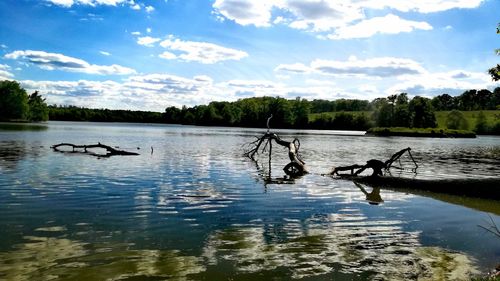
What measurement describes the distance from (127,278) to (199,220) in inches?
262

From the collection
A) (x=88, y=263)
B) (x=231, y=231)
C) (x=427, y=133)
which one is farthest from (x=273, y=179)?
(x=427, y=133)

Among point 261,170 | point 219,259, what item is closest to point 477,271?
point 219,259

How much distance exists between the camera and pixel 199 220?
55.8 ft

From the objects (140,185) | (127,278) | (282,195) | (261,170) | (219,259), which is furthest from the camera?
(261,170)

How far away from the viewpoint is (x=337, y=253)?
1309cm

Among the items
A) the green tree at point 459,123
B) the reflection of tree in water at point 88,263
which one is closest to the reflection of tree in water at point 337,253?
the reflection of tree in water at point 88,263

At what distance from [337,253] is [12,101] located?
601 ft

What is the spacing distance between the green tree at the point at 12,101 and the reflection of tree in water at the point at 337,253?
7050 inches

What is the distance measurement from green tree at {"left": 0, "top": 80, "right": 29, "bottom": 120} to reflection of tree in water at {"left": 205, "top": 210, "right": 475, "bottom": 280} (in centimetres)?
17907

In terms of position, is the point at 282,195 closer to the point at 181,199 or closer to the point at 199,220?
the point at 181,199

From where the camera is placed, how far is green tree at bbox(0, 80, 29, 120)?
541 ft

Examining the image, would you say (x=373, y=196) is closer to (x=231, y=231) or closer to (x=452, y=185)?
(x=452, y=185)

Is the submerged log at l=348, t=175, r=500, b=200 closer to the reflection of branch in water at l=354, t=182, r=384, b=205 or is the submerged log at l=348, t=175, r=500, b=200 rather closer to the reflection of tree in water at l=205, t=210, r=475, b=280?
the reflection of branch in water at l=354, t=182, r=384, b=205

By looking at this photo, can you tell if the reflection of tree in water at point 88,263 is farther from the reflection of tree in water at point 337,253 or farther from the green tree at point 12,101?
the green tree at point 12,101
